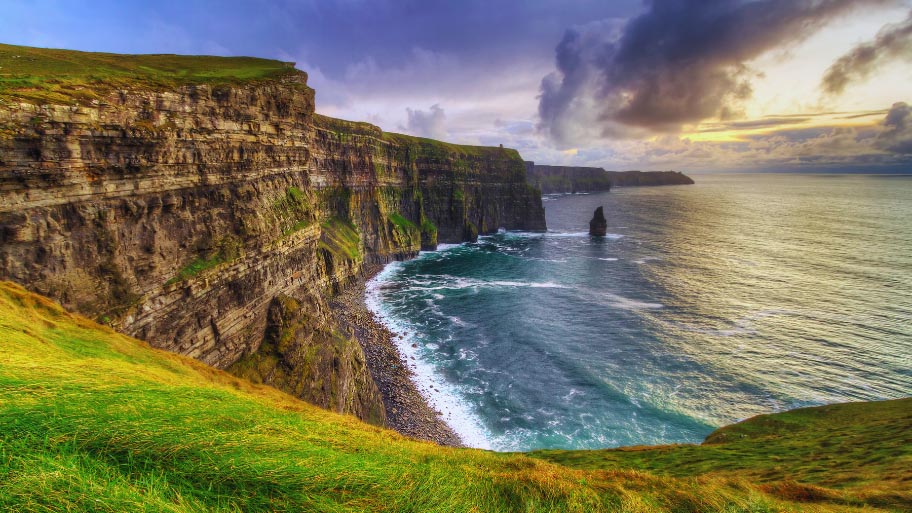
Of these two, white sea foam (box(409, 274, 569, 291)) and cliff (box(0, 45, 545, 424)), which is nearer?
cliff (box(0, 45, 545, 424))

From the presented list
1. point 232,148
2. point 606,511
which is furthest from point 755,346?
point 232,148

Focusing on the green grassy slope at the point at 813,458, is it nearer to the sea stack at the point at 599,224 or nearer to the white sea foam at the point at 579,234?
the white sea foam at the point at 579,234

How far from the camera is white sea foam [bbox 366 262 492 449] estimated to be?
32.5 metres

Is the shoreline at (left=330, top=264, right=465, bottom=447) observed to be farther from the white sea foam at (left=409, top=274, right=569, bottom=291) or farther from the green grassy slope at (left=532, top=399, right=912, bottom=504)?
the green grassy slope at (left=532, top=399, right=912, bottom=504)

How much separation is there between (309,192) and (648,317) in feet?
151

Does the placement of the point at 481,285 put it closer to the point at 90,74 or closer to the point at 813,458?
the point at 813,458

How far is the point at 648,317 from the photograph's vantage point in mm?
52969

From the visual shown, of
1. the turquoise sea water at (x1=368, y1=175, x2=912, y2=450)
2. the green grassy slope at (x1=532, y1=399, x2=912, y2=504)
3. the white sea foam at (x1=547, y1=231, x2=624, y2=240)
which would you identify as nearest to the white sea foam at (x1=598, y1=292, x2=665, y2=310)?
the turquoise sea water at (x1=368, y1=175, x2=912, y2=450)

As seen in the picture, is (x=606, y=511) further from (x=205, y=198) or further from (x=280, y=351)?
(x=205, y=198)

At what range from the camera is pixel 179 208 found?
20.8 metres

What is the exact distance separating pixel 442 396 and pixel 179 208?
87.9ft

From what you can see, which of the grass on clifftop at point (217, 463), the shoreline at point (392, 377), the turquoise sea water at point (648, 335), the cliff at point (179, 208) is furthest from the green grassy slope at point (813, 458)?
the cliff at point (179, 208)

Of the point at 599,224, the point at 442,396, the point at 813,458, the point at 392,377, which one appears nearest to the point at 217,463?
the point at 813,458

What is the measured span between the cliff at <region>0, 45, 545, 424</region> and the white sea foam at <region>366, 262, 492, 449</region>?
6660 millimetres
